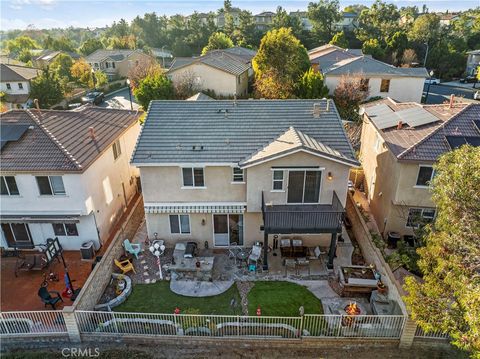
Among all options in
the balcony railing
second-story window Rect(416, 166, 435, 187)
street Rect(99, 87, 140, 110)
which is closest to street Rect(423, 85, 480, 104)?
second-story window Rect(416, 166, 435, 187)

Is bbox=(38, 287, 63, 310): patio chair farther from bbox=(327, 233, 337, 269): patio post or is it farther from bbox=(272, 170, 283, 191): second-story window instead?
bbox=(327, 233, 337, 269): patio post

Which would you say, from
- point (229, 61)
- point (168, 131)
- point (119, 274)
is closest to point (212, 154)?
point (168, 131)

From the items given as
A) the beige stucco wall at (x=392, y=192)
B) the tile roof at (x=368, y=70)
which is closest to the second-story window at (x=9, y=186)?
the beige stucco wall at (x=392, y=192)

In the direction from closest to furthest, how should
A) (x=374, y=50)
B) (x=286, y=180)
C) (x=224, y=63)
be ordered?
1. (x=286, y=180)
2. (x=224, y=63)
3. (x=374, y=50)

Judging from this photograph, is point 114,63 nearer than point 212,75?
No

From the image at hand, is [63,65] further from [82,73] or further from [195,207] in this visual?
[195,207]

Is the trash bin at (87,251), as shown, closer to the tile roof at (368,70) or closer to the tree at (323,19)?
the tile roof at (368,70)

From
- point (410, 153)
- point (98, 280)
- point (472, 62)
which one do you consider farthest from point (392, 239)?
point (472, 62)

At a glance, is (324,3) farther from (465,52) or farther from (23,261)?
(23,261)
